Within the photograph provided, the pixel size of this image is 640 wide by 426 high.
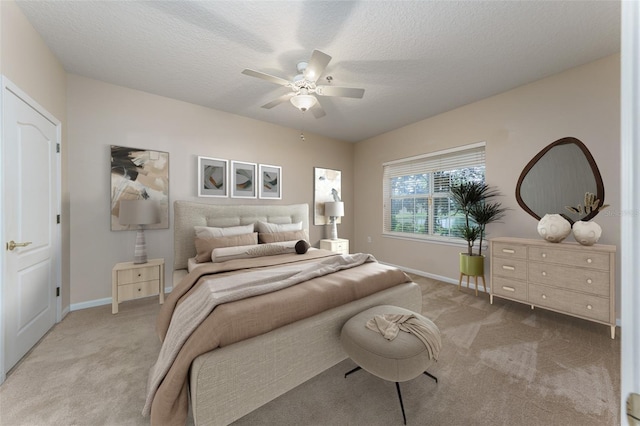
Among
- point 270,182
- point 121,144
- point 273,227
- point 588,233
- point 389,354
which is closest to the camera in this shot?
point 389,354

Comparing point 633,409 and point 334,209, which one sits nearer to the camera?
point 633,409

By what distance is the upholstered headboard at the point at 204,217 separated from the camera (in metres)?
3.19

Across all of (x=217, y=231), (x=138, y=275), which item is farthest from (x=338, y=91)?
(x=138, y=275)

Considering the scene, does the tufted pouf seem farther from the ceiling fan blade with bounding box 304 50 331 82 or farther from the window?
the window

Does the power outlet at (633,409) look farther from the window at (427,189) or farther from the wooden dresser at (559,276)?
the window at (427,189)

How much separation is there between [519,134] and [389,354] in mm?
3380

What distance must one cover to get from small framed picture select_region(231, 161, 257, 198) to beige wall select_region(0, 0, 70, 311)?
1.92m

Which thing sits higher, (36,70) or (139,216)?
(36,70)

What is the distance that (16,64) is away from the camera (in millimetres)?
1932

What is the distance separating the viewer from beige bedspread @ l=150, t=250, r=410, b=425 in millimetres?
1266

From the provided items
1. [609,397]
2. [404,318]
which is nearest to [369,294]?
[404,318]

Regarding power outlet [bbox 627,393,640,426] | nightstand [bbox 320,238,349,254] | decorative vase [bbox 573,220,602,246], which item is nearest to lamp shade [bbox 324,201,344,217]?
nightstand [bbox 320,238,349,254]

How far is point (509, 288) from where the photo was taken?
287 centimetres

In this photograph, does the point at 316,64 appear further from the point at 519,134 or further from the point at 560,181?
the point at 560,181
